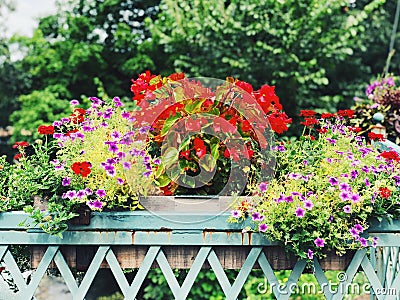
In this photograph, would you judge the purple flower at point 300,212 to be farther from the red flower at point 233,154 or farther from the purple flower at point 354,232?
the red flower at point 233,154

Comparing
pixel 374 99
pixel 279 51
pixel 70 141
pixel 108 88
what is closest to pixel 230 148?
pixel 70 141

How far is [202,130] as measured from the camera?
1856 millimetres

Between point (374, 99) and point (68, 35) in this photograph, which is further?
point (68, 35)

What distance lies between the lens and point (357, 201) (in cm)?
170

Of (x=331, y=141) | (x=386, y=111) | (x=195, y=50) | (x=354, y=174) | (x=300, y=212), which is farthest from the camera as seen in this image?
(x=195, y=50)

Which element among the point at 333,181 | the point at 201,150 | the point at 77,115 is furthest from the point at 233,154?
the point at 77,115

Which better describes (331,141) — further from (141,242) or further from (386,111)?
(386,111)

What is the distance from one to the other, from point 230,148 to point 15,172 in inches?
31.9

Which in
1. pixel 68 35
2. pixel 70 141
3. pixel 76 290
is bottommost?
pixel 76 290

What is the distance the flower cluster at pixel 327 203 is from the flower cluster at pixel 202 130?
17 centimetres

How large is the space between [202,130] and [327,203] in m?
0.51

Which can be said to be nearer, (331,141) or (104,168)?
(104,168)

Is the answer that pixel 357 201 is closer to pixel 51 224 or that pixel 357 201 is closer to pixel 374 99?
pixel 51 224

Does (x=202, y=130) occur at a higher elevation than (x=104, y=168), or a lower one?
higher
